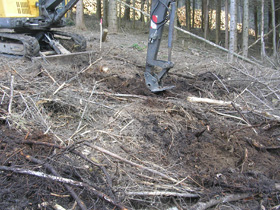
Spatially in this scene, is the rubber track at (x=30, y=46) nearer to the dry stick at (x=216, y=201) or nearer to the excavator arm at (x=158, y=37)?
the excavator arm at (x=158, y=37)

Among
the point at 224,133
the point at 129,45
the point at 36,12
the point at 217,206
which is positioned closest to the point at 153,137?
the point at 224,133

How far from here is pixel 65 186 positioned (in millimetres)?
2998

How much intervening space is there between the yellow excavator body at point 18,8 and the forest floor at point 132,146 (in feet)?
9.12

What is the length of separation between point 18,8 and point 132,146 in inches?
245

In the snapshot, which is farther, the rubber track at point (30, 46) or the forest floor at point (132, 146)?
the rubber track at point (30, 46)

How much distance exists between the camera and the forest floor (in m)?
3.05

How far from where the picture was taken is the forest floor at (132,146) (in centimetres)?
305

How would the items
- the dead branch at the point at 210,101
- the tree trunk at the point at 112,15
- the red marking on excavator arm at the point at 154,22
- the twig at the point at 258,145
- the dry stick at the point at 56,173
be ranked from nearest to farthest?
the dry stick at the point at 56,173 < the twig at the point at 258,145 < the dead branch at the point at 210,101 < the red marking on excavator arm at the point at 154,22 < the tree trunk at the point at 112,15

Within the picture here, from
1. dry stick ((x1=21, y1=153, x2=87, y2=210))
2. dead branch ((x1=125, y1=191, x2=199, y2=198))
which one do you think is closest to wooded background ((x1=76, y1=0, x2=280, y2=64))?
dry stick ((x1=21, y1=153, x2=87, y2=210))

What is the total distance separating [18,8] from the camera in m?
8.16

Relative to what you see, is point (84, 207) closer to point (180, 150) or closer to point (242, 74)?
point (180, 150)

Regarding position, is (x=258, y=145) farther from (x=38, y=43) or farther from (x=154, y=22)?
(x=38, y=43)

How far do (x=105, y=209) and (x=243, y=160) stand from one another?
1.93 m

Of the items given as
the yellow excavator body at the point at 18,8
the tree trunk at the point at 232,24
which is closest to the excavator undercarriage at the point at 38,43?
the yellow excavator body at the point at 18,8
